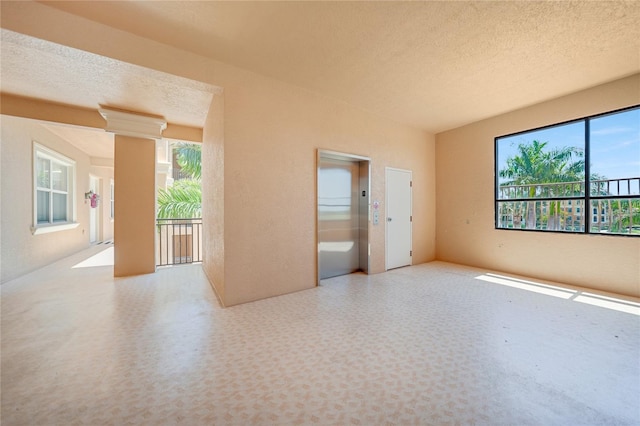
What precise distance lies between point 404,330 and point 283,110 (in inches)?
125

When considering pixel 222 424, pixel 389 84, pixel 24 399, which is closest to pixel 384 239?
pixel 389 84

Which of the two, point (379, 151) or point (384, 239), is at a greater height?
point (379, 151)

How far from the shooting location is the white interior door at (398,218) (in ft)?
15.6

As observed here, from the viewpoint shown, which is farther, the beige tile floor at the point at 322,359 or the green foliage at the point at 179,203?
the green foliage at the point at 179,203

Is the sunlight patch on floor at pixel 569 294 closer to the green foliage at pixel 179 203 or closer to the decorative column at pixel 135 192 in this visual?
the decorative column at pixel 135 192

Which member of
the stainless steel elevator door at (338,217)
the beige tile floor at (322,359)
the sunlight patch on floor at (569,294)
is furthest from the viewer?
the stainless steel elevator door at (338,217)

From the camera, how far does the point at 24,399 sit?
1.49 metres

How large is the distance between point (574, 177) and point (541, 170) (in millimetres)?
521

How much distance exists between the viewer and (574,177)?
3816 millimetres

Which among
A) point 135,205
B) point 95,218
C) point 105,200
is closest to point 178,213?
point 135,205

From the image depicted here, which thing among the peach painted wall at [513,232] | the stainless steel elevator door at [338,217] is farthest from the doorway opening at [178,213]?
the peach painted wall at [513,232]

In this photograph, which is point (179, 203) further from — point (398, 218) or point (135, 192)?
point (398, 218)

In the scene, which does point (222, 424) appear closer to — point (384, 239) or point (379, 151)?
point (384, 239)

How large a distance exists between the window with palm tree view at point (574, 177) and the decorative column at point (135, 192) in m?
6.77
